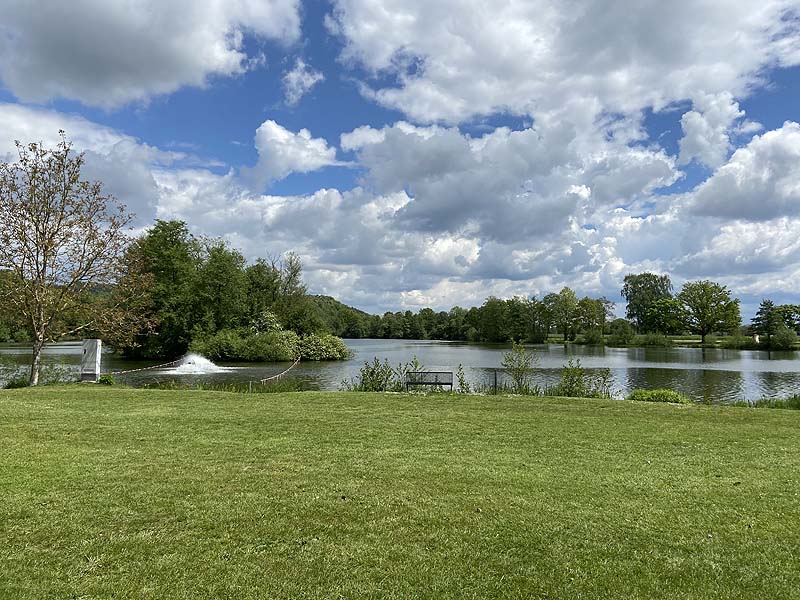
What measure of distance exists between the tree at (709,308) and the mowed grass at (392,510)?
87382 mm

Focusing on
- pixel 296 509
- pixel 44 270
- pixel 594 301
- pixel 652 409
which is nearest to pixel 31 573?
pixel 296 509

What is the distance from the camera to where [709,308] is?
86.0m

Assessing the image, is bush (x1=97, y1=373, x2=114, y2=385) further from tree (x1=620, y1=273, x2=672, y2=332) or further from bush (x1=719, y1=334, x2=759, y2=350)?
tree (x1=620, y1=273, x2=672, y2=332)

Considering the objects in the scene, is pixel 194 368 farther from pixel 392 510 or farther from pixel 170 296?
pixel 392 510

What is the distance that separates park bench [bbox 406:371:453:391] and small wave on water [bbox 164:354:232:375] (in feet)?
50.6

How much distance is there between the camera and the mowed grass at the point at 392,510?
3.87 m

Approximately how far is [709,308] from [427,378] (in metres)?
80.5

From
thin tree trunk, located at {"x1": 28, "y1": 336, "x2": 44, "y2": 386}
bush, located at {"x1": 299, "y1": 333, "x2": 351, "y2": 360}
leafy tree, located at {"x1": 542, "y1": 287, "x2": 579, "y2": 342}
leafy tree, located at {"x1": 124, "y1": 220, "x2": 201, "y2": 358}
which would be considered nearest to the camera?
thin tree trunk, located at {"x1": 28, "y1": 336, "x2": 44, "y2": 386}

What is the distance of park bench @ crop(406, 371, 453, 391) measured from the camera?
62.0 feet

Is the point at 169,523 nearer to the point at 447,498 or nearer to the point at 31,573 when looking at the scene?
the point at 31,573

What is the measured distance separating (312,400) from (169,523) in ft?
26.6

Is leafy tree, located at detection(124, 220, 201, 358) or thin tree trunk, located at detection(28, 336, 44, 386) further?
leafy tree, located at detection(124, 220, 201, 358)

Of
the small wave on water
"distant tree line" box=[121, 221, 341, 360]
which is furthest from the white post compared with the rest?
"distant tree line" box=[121, 221, 341, 360]

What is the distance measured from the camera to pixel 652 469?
22.1 feet
